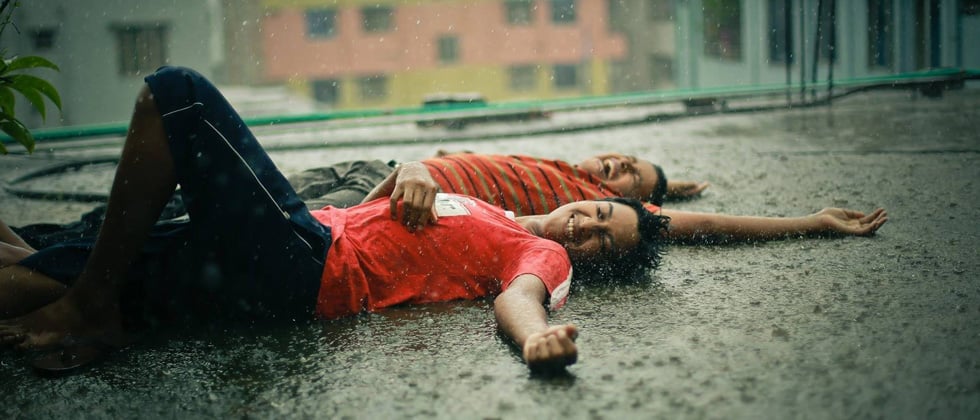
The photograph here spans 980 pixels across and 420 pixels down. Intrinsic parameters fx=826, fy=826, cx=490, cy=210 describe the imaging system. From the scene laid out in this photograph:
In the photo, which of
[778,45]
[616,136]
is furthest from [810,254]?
[778,45]

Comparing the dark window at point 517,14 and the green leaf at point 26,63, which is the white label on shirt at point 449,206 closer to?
the green leaf at point 26,63

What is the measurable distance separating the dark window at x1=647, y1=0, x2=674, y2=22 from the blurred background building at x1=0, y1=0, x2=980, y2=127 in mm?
60

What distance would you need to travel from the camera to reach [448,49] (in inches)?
1582

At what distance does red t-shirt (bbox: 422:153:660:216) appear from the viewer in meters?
3.52

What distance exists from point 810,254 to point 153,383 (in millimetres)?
2383

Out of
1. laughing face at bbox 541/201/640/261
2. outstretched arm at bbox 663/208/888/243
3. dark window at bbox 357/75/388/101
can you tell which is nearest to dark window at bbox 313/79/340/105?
dark window at bbox 357/75/388/101

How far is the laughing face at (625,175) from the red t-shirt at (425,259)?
1430 millimetres

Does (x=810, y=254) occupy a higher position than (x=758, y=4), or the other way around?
(x=758, y=4)

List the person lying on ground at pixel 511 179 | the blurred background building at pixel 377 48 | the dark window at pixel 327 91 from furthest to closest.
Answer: the dark window at pixel 327 91 → the blurred background building at pixel 377 48 → the person lying on ground at pixel 511 179

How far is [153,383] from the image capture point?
7.16ft

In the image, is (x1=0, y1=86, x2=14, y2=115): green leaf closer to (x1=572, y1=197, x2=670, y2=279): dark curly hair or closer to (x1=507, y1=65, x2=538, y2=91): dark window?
(x1=572, y1=197, x2=670, y2=279): dark curly hair

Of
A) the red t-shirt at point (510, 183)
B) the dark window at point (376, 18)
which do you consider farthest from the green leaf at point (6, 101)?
the dark window at point (376, 18)

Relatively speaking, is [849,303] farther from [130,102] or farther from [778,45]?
[130,102]

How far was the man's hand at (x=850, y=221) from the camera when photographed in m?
3.45
